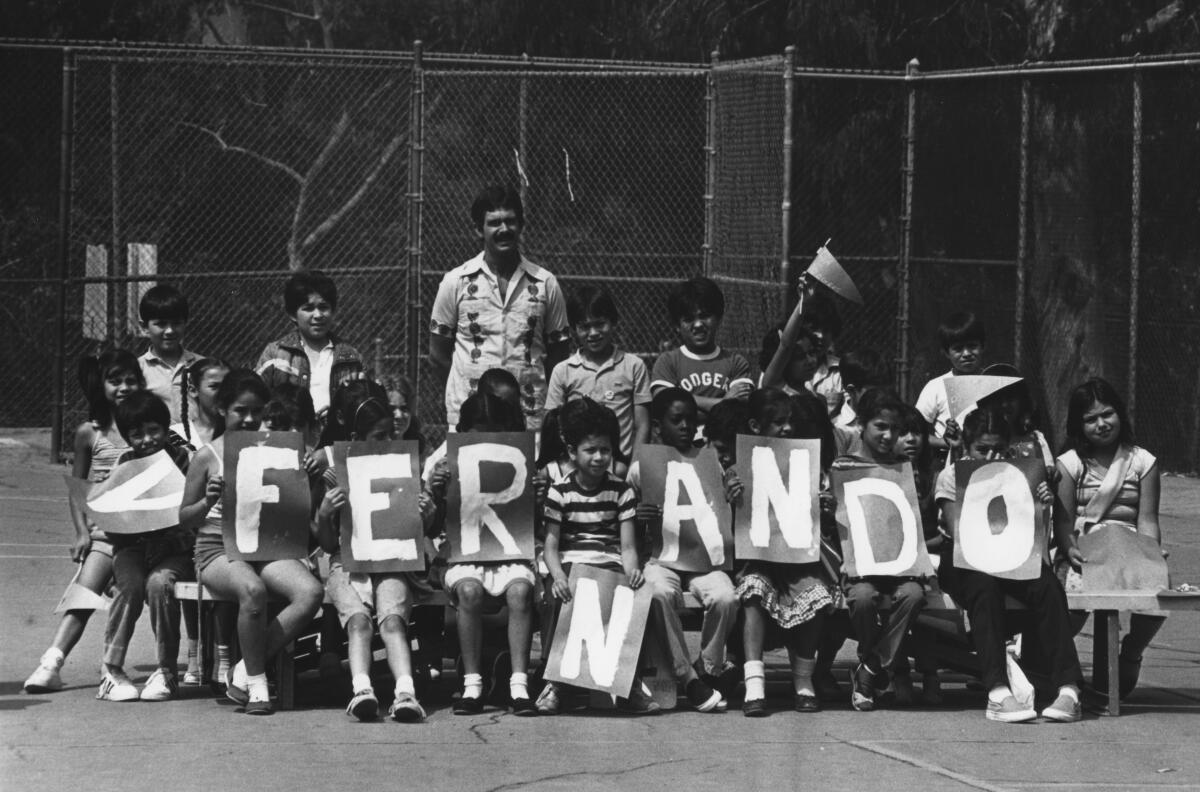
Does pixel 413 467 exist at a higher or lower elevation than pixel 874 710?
higher

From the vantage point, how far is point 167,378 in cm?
897

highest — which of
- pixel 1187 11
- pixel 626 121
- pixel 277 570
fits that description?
pixel 1187 11

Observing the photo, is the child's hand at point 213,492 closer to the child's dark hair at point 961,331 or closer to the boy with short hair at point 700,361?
the boy with short hair at point 700,361

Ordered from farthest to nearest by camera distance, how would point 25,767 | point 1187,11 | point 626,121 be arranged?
point 1187,11 < point 626,121 < point 25,767

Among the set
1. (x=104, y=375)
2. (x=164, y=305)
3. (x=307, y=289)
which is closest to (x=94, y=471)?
(x=104, y=375)

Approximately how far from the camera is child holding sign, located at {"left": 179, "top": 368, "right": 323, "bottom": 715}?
761cm

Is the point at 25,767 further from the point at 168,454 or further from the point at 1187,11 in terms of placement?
the point at 1187,11

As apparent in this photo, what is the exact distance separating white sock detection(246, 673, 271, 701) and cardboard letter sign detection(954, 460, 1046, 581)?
271cm

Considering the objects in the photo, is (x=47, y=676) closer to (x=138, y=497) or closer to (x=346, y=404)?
(x=138, y=497)

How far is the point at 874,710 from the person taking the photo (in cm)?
789

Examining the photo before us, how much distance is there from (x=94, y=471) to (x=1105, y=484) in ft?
13.7

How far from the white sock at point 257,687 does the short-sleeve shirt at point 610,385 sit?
1979mm

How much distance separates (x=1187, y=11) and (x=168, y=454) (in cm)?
1326

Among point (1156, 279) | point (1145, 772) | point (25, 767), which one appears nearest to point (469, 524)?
point (25, 767)
